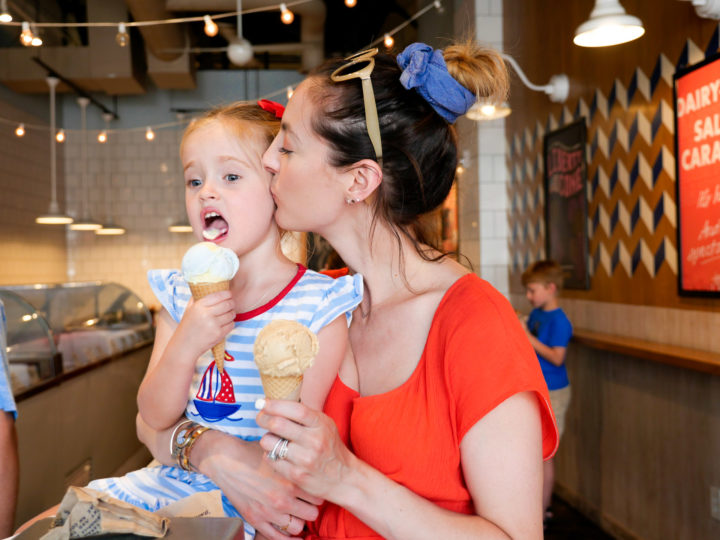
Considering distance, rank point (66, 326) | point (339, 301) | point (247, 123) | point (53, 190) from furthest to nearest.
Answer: point (53, 190)
point (66, 326)
point (247, 123)
point (339, 301)

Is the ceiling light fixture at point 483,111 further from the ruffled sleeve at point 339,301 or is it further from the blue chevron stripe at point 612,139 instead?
the ruffled sleeve at point 339,301

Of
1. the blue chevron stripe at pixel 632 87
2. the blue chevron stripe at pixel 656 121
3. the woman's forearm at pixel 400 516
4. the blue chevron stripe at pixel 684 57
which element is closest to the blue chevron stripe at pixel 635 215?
the blue chevron stripe at pixel 656 121

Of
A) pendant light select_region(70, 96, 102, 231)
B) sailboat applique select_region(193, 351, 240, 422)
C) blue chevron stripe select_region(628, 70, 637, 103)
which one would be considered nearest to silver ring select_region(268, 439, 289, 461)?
sailboat applique select_region(193, 351, 240, 422)

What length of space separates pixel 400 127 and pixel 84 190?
765 centimetres

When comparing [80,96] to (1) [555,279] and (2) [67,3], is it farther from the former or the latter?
(1) [555,279]

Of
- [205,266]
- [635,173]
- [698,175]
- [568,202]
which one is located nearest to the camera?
[205,266]

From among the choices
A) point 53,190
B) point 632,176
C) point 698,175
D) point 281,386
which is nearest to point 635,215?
point 632,176

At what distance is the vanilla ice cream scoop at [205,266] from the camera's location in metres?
1.20

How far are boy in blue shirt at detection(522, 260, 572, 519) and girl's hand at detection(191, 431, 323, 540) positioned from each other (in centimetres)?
306

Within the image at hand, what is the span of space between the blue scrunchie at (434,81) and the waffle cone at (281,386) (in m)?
0.63

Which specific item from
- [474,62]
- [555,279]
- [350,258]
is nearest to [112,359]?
[555,279]

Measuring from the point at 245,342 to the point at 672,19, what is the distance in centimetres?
291

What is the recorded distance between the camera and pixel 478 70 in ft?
4.43

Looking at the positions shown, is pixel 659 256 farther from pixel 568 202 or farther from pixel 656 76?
pixel 568 202
